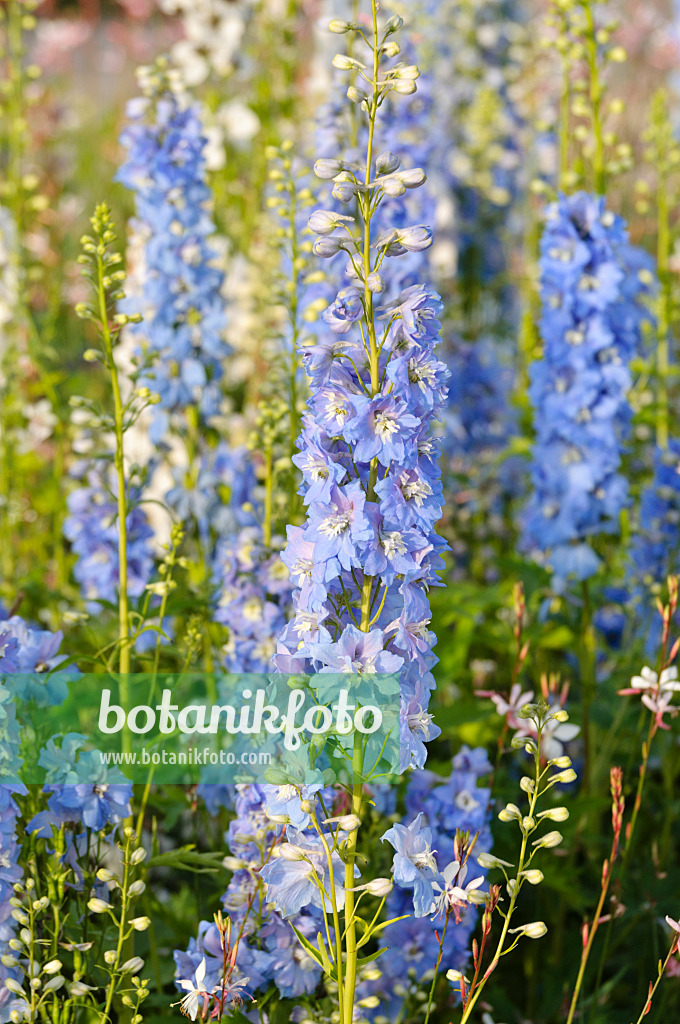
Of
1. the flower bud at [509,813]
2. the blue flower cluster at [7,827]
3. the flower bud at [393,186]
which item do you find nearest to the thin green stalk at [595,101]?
the flower bud at [393,186]

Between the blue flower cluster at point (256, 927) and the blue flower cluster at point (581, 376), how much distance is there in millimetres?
1628

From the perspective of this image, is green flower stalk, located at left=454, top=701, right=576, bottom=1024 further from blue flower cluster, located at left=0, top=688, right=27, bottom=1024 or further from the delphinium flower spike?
blue flower cluster, located at left=0, top=688, right=27, bottom=1024

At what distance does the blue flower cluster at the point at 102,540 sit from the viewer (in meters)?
3.22

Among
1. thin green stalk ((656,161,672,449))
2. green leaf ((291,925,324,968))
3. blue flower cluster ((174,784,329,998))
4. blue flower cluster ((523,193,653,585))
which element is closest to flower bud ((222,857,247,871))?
blue flower cluster ((174,784,329,998))

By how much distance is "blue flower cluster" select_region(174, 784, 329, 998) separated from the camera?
6.28ft

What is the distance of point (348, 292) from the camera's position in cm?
172

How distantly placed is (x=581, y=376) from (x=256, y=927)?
6.74ft

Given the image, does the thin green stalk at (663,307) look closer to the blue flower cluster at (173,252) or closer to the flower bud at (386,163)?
the blue flower cluster at (173,252)

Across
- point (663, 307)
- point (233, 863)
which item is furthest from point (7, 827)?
point (663, 307)

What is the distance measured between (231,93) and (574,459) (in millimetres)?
4597

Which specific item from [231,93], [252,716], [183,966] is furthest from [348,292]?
[231,93]

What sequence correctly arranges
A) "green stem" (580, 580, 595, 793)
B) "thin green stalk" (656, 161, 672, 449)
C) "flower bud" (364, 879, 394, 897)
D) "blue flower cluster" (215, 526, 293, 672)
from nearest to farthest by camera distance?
"flower bud" (364, 879, 394, 897) < "blue flower cluster" (215, 526, 293, 672) < "green stem" (580, 580, 595, 793) < "thin green stalk" (656, 161, 672, 449)

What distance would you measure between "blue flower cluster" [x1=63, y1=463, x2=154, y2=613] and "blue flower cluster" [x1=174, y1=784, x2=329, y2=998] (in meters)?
1.29

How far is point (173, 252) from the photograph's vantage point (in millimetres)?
3387
